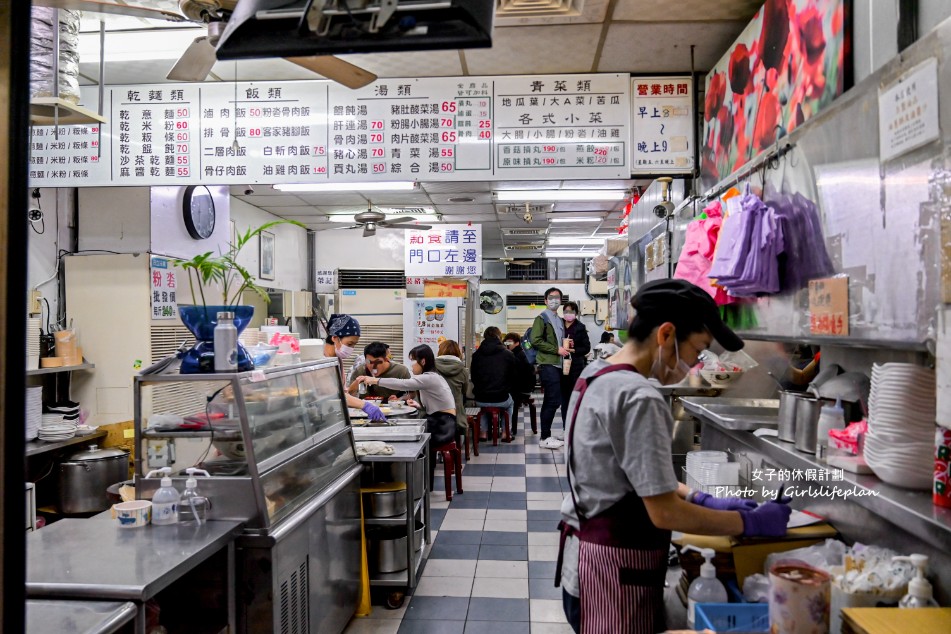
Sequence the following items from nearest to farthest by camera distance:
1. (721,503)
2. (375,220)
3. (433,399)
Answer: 1. (721,503)
2. (433,399)
3. (375,220)

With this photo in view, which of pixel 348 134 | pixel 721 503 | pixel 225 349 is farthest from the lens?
pixel 348 134

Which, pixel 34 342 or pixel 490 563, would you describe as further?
pixel 34 342

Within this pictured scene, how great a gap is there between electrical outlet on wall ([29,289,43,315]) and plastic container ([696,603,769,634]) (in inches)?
189

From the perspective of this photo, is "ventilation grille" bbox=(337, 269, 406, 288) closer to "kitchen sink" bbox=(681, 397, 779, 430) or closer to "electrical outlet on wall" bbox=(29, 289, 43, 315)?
"electrical outlet on wall" bbox=(29, 289, 43, 315)

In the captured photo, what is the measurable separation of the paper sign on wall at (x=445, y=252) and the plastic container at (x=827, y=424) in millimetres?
6406

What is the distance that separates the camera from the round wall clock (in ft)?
18.7

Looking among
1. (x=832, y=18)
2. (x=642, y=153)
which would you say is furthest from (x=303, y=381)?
(x=832, y=18)

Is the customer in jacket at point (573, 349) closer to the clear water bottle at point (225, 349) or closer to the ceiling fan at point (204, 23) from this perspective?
the ceiling fan at point (204, 23)

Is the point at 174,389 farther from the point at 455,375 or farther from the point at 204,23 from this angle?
the point at 455,375

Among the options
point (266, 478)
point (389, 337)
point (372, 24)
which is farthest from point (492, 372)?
point (372, 24)

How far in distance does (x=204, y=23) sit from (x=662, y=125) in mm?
2778

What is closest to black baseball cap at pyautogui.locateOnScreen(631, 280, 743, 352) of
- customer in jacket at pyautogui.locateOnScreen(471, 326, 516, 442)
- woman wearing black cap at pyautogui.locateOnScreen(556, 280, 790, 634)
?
woman wearing black cap at pyautogui.locateOnScreen(556, 280, 790, 634)

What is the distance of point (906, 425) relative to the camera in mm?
1735

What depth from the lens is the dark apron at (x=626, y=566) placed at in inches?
69.8
